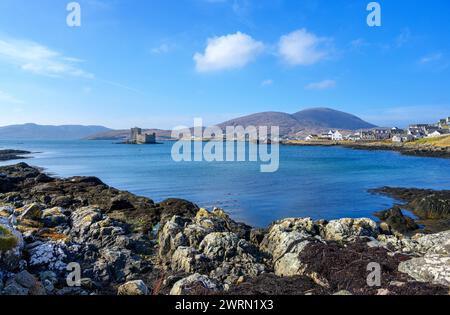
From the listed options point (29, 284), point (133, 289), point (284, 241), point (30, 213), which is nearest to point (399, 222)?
point (284, 241)

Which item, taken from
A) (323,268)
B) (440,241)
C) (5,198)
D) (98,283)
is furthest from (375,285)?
(5,198)

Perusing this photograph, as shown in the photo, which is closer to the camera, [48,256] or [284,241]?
[48,256]

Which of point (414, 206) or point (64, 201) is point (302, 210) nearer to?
point (414, 206)

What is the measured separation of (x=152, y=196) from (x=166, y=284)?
2434cm

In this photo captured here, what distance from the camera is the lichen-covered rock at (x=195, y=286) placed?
8.97 m

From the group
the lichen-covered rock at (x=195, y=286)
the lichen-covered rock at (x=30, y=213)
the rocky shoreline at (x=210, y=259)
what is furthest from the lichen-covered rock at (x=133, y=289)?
the lichen-covered rock at (x=30, y=213)

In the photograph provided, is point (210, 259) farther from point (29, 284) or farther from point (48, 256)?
point (29, 284)

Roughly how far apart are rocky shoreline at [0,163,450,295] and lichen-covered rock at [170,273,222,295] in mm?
31

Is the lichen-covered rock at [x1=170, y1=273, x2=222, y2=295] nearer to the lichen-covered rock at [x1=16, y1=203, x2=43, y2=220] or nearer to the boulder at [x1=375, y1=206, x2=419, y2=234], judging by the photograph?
the lichen-covered rock at [x1=16, y1=203, x2=43, y2=220]

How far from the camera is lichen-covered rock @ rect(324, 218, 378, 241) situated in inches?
599

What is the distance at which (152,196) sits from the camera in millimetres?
→ 34094

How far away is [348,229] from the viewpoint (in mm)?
15555

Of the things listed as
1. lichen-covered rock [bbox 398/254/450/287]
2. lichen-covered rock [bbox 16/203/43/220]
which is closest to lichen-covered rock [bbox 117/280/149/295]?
lichen-covered rock [bbox 398/254/450/287]

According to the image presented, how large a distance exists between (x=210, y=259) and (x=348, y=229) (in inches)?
280
